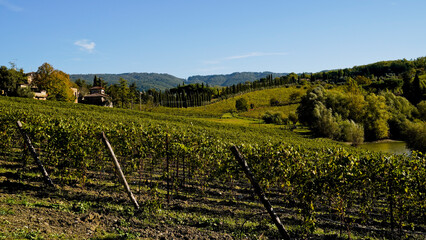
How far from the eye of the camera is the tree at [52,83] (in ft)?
250

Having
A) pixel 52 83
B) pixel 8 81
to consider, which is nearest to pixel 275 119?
pixel 52 83

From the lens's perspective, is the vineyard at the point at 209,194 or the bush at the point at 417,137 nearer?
the vineyard at the point at 209,194

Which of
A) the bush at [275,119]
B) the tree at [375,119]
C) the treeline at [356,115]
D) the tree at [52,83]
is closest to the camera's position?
the treeline at [356,115]

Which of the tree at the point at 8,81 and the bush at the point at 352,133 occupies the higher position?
the tree at the point at 8,81

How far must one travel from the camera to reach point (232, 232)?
1005cm

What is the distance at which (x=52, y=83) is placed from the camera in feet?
250

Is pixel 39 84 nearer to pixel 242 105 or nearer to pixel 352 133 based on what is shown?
pixel 242 105

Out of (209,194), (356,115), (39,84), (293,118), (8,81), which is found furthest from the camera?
(293,118)

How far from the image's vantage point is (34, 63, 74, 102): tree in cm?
7607

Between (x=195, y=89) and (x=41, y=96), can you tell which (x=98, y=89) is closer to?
(x=41, y=96)

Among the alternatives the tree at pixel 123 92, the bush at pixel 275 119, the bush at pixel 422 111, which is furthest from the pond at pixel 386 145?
the tree at pixel 123 92

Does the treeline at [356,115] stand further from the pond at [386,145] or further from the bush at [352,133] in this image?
the pond at [386,145]

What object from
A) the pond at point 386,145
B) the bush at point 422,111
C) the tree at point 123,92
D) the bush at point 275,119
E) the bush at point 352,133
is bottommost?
the pond at point 386,145

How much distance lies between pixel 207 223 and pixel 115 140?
8266 millimetres
